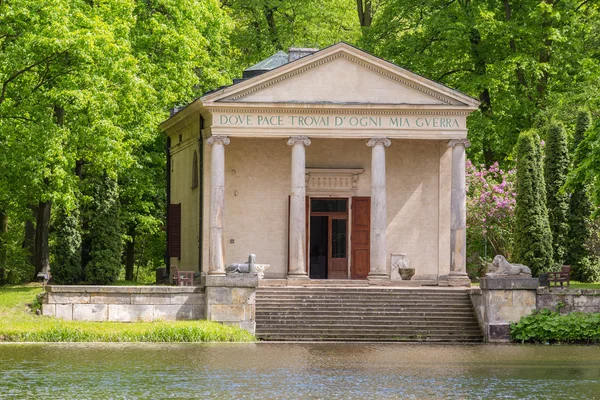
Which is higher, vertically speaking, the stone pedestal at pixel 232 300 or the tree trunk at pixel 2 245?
the tree trunk at pixel 2 245

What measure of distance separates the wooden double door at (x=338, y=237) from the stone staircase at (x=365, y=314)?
5705 mm

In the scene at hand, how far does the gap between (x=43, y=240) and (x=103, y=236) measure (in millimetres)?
2543

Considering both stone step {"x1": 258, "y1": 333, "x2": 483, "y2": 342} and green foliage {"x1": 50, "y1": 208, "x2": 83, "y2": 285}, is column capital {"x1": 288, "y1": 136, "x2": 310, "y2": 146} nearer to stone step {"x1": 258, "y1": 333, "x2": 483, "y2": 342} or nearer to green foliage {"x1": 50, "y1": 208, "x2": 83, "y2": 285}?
stone step {"x1": 258, "y1": 333, "x2": 483, "y2": 342}

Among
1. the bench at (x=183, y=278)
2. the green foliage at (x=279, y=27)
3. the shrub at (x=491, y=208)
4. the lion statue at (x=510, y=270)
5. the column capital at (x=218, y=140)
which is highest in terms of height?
Result: the green foliage at (x=279, y=27)

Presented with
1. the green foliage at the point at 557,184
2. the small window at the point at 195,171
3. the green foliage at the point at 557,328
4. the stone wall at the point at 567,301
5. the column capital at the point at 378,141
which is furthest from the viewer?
the green foliage at the point at 557,184

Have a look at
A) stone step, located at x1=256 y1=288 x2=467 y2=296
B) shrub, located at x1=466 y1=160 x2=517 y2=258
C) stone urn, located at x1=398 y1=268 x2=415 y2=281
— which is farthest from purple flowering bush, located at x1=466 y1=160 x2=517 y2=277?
stone step, located at x1=256 y1=288 x2=467 y2=296

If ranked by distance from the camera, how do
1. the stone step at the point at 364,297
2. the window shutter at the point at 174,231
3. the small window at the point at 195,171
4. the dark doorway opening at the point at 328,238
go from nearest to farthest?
the stone step at the point at 364,297
the dark doorway opening at the point at 328,238
the small window at the point at 195,171
the window shutter at the point at 174,231

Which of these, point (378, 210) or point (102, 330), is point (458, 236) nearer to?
point (378, 210)

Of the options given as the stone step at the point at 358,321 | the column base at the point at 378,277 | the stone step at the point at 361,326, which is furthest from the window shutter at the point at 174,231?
the stone step at the point at 361,326

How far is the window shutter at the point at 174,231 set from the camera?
150 feet

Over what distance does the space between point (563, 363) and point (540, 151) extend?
58.0 ft

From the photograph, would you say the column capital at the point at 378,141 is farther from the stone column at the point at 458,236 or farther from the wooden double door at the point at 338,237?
the wooden double door at the point at 338,237

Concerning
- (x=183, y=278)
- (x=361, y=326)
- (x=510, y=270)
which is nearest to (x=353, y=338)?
(x=361, y=326)

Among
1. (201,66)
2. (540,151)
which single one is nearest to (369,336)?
(540,151)
